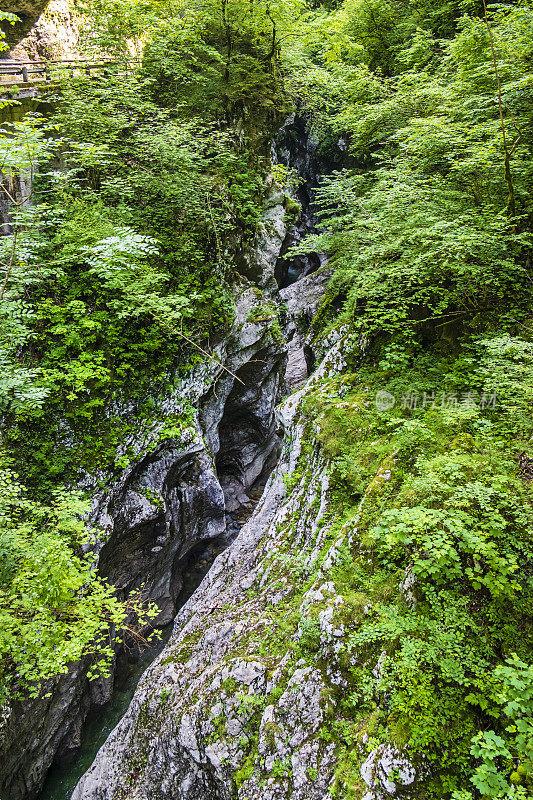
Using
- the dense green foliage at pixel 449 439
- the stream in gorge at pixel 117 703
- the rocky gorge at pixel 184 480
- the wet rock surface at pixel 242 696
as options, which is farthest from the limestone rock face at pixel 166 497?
the dense green foliage at pixel 449 439

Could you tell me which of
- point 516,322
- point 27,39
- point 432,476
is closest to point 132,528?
point 432,476

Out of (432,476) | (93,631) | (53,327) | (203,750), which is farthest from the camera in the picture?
(53,327)

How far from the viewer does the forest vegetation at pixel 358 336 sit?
10.8ft

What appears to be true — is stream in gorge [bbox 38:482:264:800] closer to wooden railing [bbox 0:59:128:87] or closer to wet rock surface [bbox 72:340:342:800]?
wet rock surface [bbox 72:340:342:800]

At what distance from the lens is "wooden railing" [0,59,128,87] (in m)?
9.44

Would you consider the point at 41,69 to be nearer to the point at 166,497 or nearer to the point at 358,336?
the point at 358,336

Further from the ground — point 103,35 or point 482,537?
point 103,35

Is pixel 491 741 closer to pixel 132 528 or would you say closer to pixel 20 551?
pixel 20 551

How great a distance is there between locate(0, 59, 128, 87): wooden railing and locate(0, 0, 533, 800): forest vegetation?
454mm

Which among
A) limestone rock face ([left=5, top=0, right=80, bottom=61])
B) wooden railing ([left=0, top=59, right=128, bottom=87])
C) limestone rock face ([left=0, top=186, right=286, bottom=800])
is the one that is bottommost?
limestone rock face ([left=0, top=186, right=286, bottom=800])

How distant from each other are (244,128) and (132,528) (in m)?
13.3

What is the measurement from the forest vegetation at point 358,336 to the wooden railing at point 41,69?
45cm

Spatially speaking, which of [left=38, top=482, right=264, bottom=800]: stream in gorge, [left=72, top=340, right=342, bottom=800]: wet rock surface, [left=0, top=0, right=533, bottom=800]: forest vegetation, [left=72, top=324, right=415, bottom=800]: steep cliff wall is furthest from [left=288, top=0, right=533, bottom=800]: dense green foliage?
[left=38, top=482, right=264, bottom=800]: stream in gorge

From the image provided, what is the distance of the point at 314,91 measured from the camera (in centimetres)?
1343
